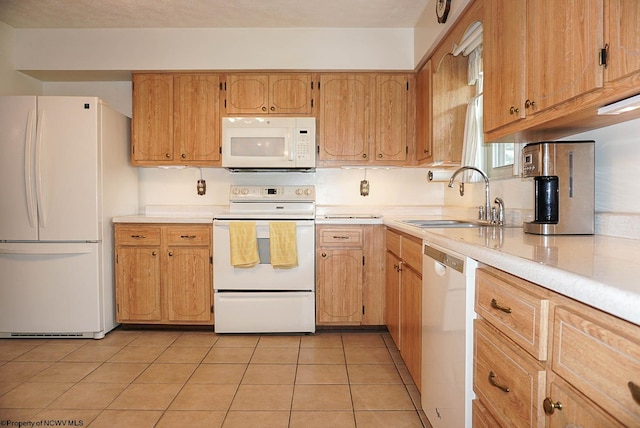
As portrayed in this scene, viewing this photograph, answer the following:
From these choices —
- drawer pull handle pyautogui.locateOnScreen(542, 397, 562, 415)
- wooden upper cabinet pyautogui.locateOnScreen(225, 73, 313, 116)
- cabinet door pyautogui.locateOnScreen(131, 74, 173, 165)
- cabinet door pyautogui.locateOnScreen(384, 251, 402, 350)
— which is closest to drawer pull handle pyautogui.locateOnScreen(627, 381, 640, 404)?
drawer pull handle pyautogui.locateOnScreen(542, 397, 562, 415)

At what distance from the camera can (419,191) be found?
3.47m

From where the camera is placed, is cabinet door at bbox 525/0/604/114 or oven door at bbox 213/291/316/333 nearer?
cabinet door at bbox 525/0/604/114

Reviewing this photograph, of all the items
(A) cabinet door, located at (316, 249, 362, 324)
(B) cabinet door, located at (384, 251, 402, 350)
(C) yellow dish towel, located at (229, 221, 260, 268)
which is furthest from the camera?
(A) cabinet door, located at (316, 249, 362, 324)

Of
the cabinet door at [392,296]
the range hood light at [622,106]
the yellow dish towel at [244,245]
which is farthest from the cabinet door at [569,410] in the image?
the yellow dish towel at [244,245]

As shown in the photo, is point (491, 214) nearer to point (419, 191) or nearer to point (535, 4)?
point (535, 4)

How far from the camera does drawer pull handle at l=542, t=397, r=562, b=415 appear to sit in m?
0.78

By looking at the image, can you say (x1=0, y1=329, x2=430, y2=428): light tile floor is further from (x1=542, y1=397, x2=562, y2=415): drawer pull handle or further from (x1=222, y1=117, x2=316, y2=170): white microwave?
(x1=222, y1=117, x2=316, y2=170): white microwave

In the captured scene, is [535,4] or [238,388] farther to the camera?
[238,388]

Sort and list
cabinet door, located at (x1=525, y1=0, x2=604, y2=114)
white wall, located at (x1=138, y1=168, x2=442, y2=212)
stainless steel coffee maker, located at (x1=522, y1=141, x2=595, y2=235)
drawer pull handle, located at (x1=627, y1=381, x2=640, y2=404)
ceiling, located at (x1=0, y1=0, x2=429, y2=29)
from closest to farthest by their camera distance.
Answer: drawer pull handle, located at (x1=627, y1=381, x2=640, y2=404) < cabinet door, located at (x1=525, y1=0, x2=604, y2=114) < stainless steel coffee maker, located at (x1=522, y1=141, x2=595, y2=235) < ceiling, located at (x1=0, y1=0, x2=429, y2=29) < white wall, located at (x1=138, y1=168, x2=442, y2=212)

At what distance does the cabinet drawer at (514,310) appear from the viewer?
0.84 m

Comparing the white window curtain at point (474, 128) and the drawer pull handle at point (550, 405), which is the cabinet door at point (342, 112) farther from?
the drawer pull handle at point (550, 405)

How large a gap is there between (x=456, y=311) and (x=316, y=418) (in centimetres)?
91

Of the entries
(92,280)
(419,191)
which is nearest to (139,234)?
(92,280)

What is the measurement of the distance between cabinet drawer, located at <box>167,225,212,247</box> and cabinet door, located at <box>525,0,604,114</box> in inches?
89.9
